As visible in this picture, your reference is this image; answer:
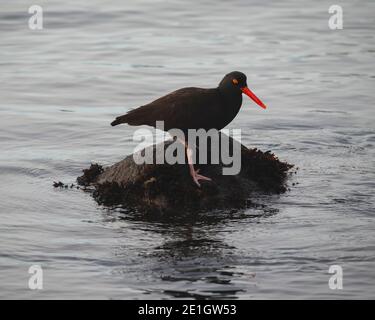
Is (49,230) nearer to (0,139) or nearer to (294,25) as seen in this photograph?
(0,139)

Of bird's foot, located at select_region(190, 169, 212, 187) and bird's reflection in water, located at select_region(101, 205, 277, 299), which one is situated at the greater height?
bird's foot, located at select_region(190, 169, 212, 187)

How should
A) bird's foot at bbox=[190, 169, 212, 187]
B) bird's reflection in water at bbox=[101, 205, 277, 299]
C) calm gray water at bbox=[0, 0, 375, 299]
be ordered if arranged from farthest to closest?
bird's foot at bbox=[190, 169, 212, 187] < calm gray water at bbox=[0, 0, 375, 299] < bird's reflection in water at bbox=[101, 205, 277, 299]

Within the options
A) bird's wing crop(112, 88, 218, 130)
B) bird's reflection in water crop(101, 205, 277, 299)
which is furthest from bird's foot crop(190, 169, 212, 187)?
bird's wing crop(112, 88, 218, 130)

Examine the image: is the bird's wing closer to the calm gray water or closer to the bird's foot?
the bird's foot

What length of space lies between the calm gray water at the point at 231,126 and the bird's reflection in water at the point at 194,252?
0.02 meters

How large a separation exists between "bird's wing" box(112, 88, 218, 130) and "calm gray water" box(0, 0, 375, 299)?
3.44 feet

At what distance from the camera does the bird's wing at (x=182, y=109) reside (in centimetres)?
934

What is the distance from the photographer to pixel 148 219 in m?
9.05

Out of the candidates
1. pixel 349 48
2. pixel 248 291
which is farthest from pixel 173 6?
pixel 248 291

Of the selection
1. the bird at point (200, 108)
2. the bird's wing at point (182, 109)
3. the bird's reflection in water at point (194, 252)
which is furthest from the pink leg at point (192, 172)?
the bird's reflection in water at point (194, 252)

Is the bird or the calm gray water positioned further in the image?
the bird

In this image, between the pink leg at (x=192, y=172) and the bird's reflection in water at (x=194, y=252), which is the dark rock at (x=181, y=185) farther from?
the bird's reflection in water at (x=194, y=252)

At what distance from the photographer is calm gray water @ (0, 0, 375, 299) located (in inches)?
308
